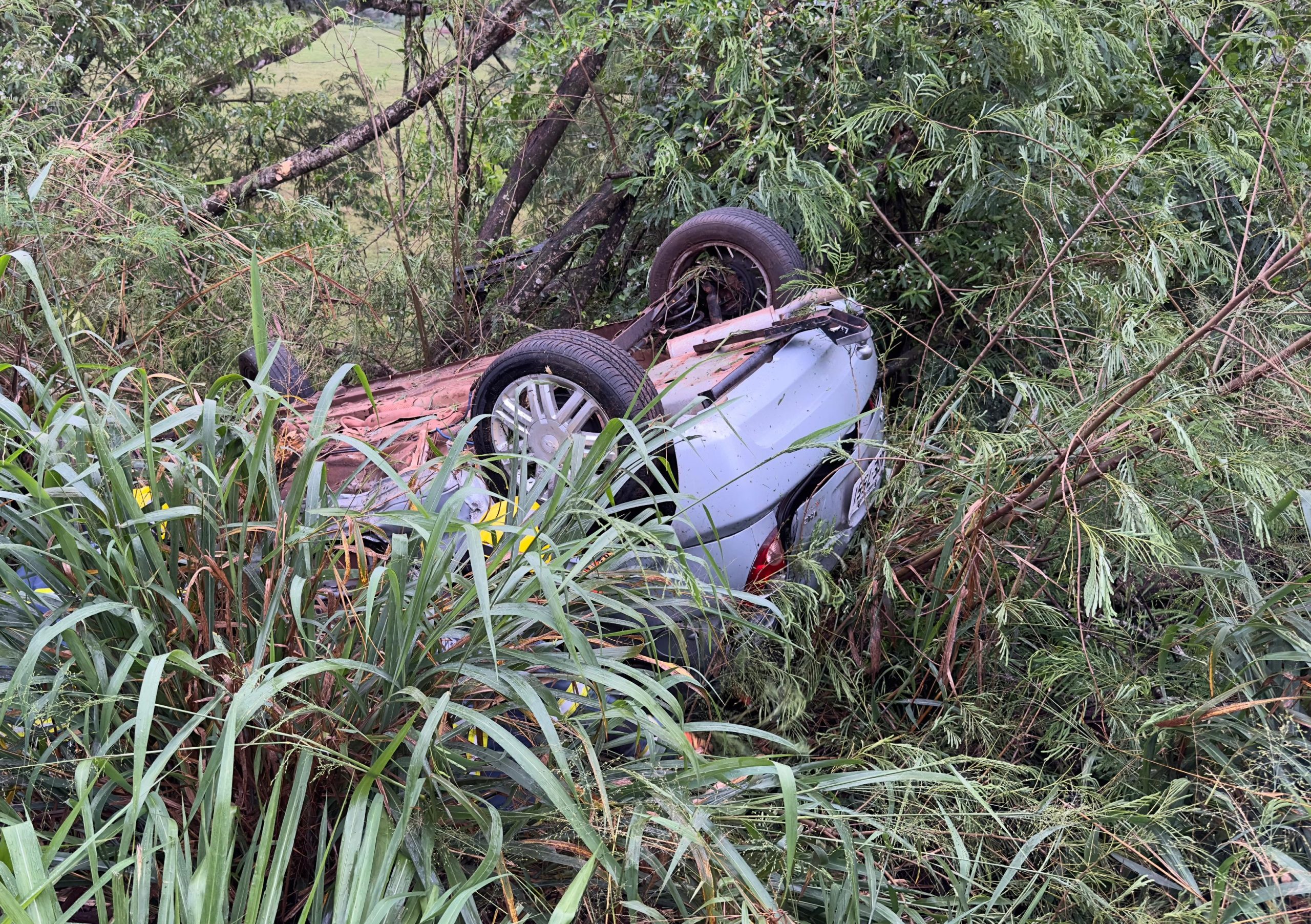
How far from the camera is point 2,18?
480 centimetres

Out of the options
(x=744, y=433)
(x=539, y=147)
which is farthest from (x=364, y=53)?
(x=744, y=433)

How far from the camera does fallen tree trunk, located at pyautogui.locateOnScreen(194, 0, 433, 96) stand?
6.02 meters

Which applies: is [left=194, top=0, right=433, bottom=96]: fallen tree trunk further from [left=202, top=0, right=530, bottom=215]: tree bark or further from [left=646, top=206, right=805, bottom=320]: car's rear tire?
[left=646, top=206, right=805, bottom=320]: car's rear tire

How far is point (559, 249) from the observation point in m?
5.27

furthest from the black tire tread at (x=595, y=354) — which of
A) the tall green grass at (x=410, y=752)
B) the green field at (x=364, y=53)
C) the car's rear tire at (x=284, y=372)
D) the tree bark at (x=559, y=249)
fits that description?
the green field at (x=364, y=53)

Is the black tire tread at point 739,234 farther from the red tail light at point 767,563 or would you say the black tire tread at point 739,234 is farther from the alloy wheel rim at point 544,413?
the red tail light at point 767,563

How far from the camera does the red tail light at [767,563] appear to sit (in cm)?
275

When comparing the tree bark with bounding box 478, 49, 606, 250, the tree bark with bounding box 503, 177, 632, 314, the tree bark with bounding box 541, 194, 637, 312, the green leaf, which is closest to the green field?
the tree bark with bounding box 478, 49, 606, 250

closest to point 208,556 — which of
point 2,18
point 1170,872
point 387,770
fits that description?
point 387,770

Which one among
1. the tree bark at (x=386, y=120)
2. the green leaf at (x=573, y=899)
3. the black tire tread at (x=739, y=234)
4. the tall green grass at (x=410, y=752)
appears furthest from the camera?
the tree bark at (x=386, y=120)

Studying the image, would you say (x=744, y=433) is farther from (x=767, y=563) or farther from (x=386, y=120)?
(x=386, y=120)

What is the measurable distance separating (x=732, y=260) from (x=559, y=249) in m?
1.50

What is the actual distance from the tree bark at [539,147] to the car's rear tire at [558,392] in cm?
247

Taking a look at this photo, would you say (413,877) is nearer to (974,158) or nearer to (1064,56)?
(974,158)
